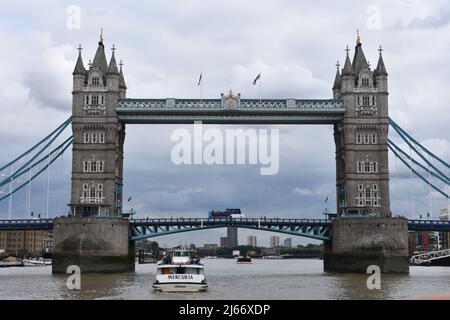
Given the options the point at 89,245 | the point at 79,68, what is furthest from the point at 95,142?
the point at 89,245

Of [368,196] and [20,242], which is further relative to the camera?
[20,242]

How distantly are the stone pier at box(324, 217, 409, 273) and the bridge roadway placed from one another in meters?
4.93

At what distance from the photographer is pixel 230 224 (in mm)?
77812

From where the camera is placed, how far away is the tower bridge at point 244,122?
73.4m

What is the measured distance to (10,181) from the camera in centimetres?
7431

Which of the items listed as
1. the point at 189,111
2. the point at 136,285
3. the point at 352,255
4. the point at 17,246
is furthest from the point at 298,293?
the point at 17,246

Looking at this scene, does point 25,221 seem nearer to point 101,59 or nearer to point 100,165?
point 100,165

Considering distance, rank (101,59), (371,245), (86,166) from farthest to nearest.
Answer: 1. (101,59)
2. (86,166)
3. (371,245)

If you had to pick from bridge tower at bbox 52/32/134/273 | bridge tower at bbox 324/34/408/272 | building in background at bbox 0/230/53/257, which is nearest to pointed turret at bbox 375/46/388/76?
bridge tower at bbox 324/34/408/272

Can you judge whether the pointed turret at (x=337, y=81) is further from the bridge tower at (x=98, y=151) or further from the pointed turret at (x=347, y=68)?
the bridge tower at (x=98, y=151)

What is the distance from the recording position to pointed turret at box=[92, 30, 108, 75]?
251 feet

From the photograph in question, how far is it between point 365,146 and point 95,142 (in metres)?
31.8

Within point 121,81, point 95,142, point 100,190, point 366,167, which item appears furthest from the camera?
point 121,81
